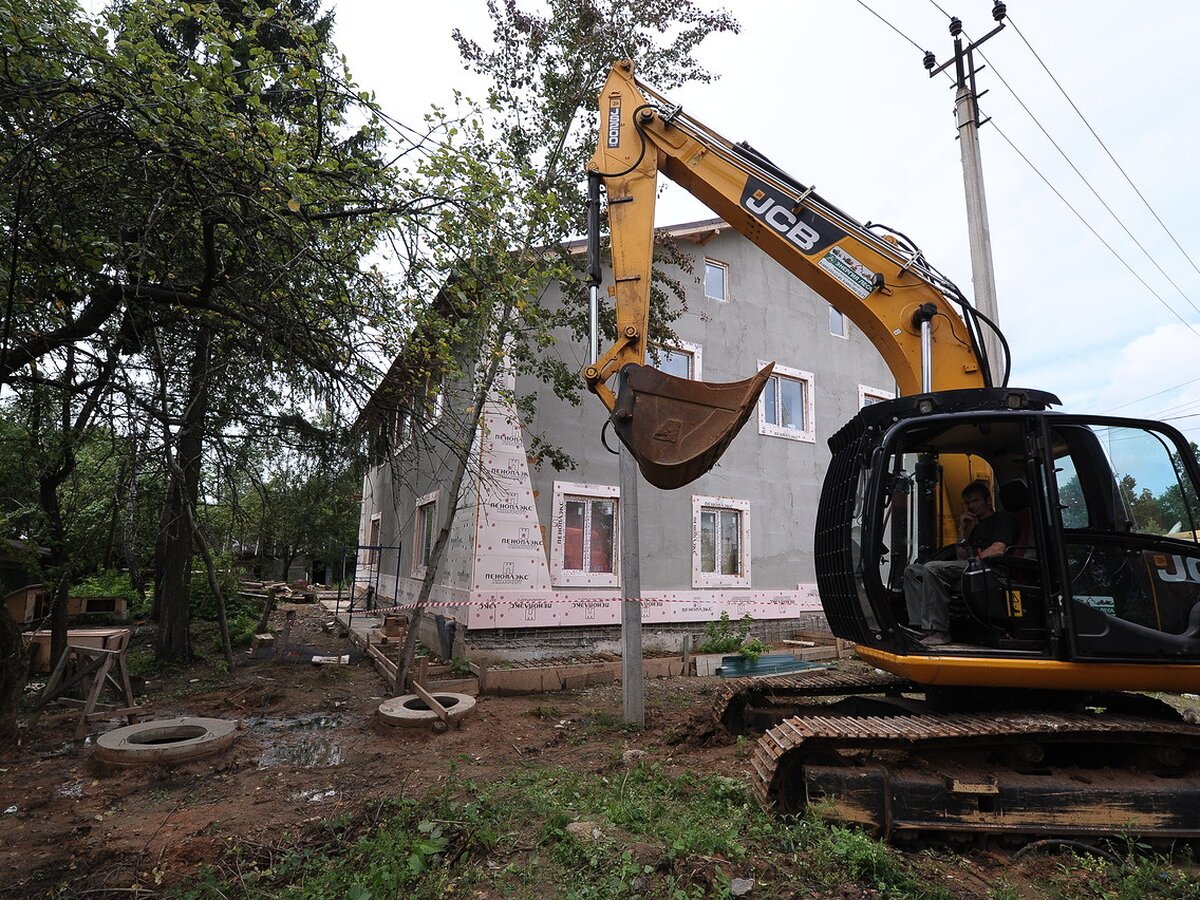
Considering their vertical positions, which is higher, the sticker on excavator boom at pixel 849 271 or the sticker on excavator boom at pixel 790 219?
the sticker on excavator boom at pixel 790 219

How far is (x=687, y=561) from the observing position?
39.9 feet

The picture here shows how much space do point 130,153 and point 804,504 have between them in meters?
12.4

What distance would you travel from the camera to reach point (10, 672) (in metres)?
6.07

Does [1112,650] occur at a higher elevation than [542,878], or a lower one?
higher

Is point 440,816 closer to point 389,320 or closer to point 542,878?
point 542,878

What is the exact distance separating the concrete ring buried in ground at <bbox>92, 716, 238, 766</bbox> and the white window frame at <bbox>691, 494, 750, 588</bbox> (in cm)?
787

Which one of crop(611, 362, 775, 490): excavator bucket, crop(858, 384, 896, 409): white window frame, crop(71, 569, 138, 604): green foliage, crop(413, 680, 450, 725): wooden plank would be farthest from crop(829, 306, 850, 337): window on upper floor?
crop(71, 569, 138, 604): green foliage

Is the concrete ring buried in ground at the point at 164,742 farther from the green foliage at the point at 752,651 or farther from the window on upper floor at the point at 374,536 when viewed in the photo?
the window on upper floor at the point at 374,536

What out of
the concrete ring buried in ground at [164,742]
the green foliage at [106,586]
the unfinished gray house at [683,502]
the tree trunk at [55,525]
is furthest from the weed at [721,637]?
the green foliage at [106,586]

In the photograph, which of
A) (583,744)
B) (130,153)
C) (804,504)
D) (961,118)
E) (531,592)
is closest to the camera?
(130,153)

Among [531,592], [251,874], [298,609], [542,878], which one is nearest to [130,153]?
[251,874]

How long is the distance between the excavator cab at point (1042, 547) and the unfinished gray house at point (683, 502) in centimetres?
502

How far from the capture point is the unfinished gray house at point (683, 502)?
10.3 meters

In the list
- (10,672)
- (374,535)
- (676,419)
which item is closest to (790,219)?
(676,419)
